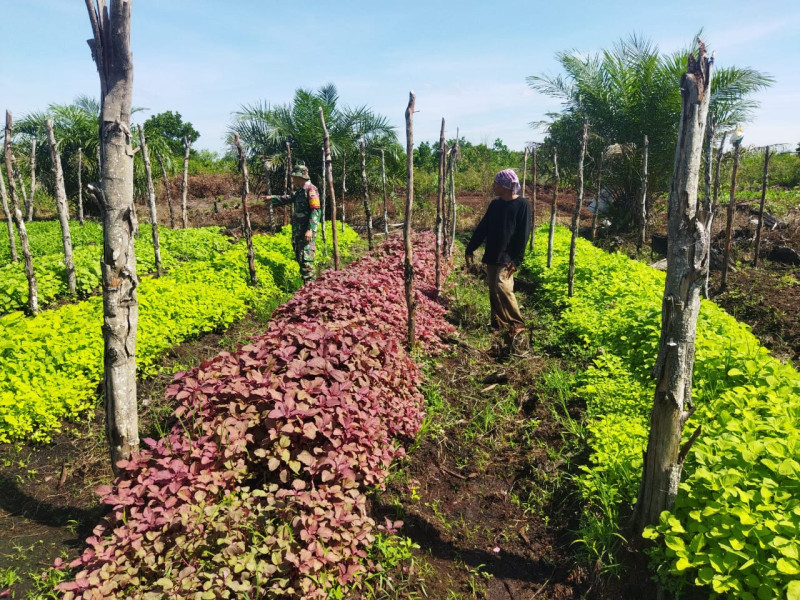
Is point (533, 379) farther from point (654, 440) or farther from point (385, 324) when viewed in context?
point (654, 440)

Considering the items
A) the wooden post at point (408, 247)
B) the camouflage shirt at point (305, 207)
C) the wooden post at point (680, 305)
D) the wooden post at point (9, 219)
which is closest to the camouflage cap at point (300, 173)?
the camouflage shirt at point (305, 207)

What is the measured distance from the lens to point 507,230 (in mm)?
6059

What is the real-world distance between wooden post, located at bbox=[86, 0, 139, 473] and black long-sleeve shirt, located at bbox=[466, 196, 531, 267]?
13.7 feet

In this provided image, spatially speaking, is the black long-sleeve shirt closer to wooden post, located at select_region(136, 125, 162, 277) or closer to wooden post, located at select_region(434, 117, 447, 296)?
wooden post, located at select_region(434, 117, 447, 296)

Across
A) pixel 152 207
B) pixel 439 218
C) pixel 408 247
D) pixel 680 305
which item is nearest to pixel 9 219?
pixel 152 207

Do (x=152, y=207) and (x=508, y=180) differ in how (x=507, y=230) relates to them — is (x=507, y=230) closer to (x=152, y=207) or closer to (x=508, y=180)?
(x=508, y=180)

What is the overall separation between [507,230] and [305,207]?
355 cm

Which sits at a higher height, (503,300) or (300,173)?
(300,173)

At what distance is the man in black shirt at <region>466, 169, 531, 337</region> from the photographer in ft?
19.8

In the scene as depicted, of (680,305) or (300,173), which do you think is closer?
(680,305)

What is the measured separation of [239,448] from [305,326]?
65.3 inches

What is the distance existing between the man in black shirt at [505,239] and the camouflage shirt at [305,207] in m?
2.85

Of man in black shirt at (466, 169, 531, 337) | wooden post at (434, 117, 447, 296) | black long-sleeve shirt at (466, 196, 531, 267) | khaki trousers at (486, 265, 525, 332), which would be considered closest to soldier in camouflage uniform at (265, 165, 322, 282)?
wooden post at (434, 117, 447, 296)

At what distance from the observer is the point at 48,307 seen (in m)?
7.35
